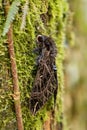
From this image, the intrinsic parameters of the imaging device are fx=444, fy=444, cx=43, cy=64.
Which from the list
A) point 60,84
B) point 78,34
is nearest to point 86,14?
point 78,34

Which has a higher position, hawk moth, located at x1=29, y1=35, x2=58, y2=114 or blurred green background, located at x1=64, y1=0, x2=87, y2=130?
hawk moth, located at x1=29, y1=35, x2=58, y2=114

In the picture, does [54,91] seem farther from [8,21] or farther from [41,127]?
[8,21]

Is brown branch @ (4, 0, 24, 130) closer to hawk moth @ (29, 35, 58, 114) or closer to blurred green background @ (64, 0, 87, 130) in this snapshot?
hawk moth @ (29, 35, 58, 114)

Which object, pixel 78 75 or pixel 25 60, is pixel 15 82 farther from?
pixel 78 75

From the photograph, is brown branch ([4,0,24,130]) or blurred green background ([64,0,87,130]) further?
blurred green background ([64,0,87,130])

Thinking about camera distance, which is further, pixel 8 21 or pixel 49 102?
pixel 49 102

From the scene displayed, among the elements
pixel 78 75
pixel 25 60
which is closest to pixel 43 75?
pixel 25 60

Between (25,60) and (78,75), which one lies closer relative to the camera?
(25,60)

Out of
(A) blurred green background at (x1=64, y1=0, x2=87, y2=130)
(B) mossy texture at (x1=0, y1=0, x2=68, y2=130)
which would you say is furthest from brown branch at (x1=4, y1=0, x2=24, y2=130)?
(A) blurred green background at (x1=64, y1=0, x2=87, y2=130)
